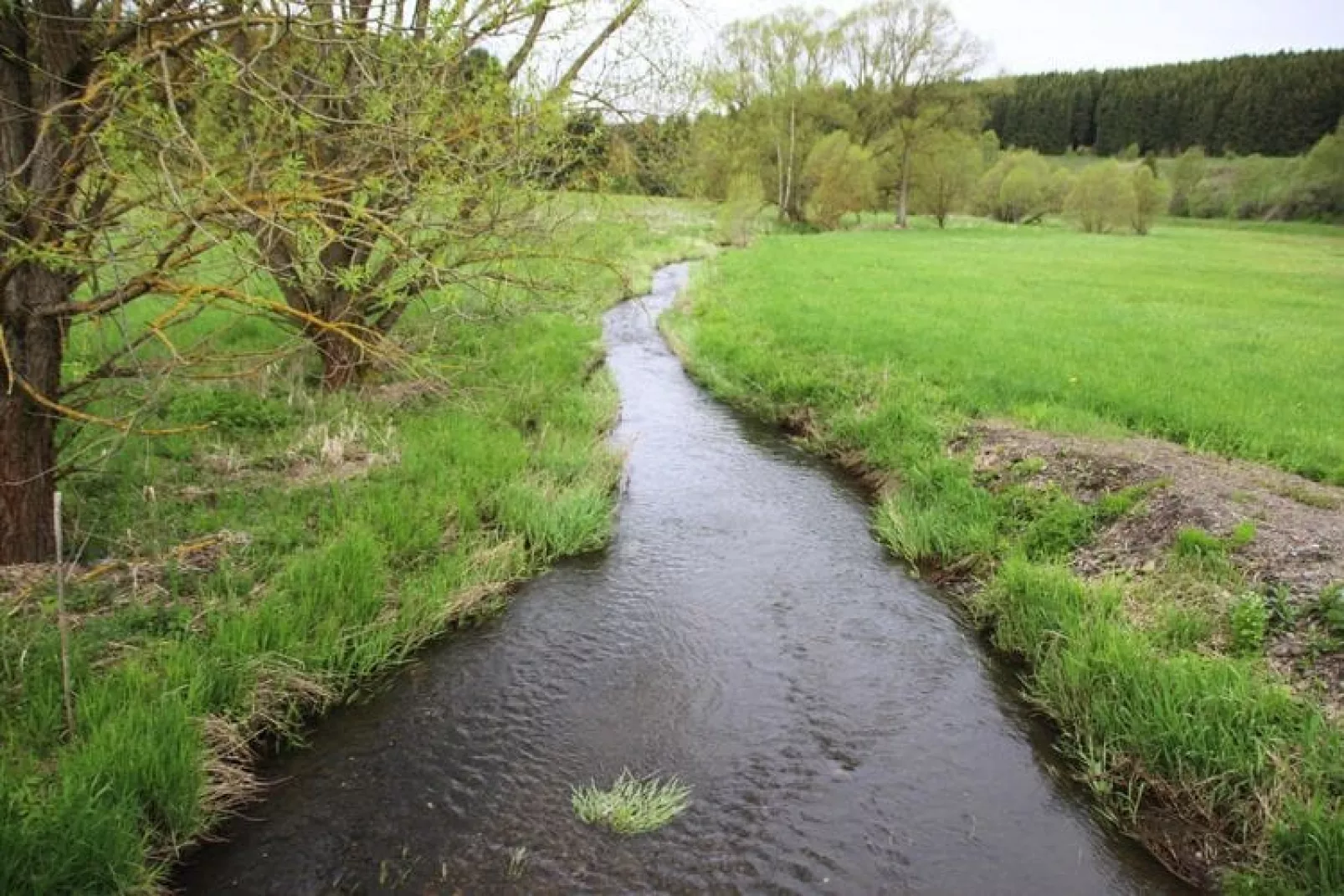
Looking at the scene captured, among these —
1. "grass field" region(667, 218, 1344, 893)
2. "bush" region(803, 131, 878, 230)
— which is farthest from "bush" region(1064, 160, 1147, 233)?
"grass field" region(667, 218, 1344, 893)

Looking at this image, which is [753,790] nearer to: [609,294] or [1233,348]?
[1233,348]

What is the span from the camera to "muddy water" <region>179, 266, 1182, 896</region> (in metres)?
4.71

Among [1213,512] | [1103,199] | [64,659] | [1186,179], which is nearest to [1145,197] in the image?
[1103,199]

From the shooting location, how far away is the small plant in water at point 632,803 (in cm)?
501

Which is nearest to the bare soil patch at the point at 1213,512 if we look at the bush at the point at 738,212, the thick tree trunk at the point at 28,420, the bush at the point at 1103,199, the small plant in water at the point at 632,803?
the small plant in water at the point at 632,803

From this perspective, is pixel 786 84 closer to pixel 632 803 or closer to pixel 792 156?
pixel 792 156

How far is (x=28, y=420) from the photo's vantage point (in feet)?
19.6

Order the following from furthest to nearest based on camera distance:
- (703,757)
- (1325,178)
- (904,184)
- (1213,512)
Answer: (1325,178), (904,184), (1213,512), (703,757)

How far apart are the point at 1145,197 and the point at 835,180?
2870 cm

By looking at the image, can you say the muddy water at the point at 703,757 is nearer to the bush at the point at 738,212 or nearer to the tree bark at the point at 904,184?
the bush at the point at 738,212

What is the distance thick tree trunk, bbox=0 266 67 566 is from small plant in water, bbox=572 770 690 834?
466cm

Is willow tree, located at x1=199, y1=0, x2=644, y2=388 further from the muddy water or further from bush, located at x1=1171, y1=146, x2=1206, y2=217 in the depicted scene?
bush, located at x1=1171, y1=146, x2=1206, y2=217

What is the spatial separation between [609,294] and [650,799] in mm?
20732

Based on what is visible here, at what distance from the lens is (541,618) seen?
24.7 feet
